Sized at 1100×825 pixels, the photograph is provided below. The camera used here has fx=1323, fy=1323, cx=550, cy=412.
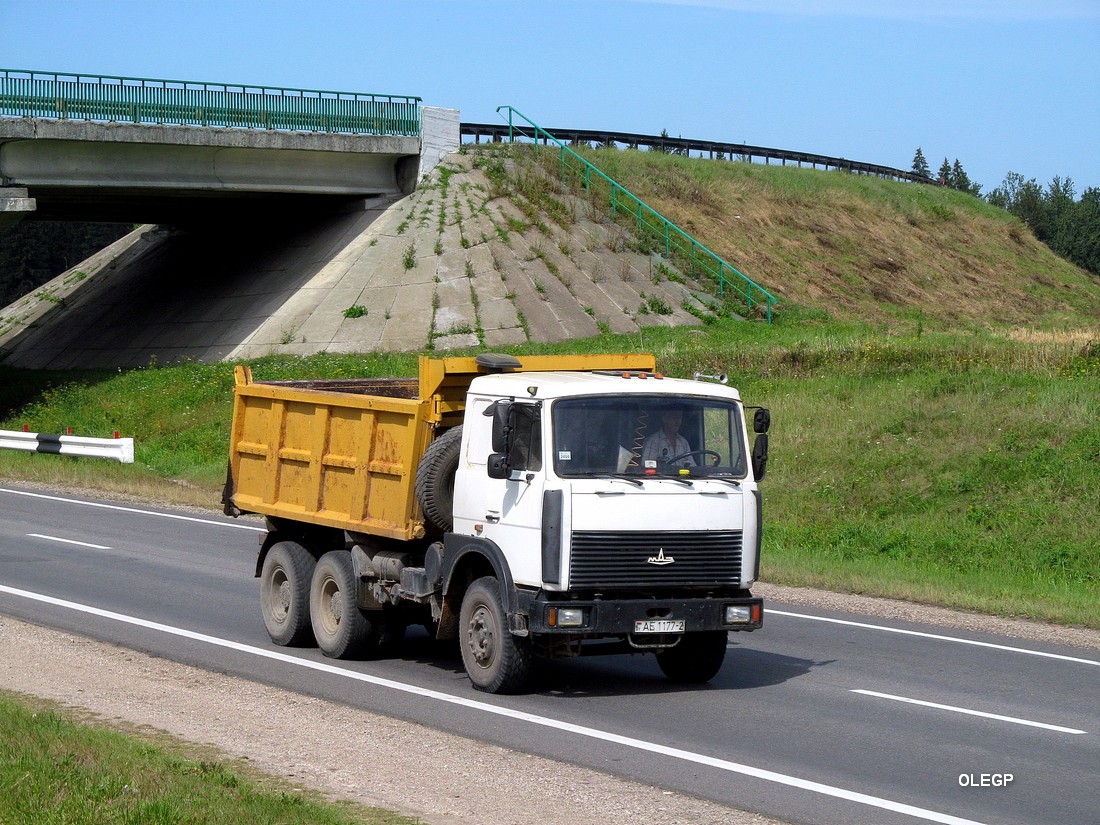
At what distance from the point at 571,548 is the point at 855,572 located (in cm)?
851

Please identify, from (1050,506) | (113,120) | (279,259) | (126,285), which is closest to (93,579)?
(1050,506)

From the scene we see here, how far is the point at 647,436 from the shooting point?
10.0 m

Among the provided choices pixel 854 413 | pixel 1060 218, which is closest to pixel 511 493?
pixel 854 413

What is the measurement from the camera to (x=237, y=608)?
14133 mm

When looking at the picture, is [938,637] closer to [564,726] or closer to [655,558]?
[655,558]

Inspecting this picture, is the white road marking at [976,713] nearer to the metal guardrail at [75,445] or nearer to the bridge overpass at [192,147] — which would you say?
the metal guardrail at [75,445]

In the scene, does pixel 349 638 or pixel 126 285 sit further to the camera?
pixel 126 285

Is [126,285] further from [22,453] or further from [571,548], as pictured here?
[571,548]

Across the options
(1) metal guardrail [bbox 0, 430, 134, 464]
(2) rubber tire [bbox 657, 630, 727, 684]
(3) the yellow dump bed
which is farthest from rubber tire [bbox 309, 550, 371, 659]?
(1) metal guardrail [bbox 0, 430, 134, 464]

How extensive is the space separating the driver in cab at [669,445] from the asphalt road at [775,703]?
5.98 feet

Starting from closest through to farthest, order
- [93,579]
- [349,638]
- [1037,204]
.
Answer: [349,638] < [93,579] < [1037,204]

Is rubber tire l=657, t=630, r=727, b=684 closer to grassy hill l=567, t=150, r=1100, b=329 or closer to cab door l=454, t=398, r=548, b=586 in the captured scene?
cab door l=454, t=398, r=548, b=586

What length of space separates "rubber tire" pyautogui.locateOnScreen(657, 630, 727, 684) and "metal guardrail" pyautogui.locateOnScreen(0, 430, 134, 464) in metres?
21.4

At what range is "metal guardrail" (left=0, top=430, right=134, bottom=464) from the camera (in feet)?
97.6
